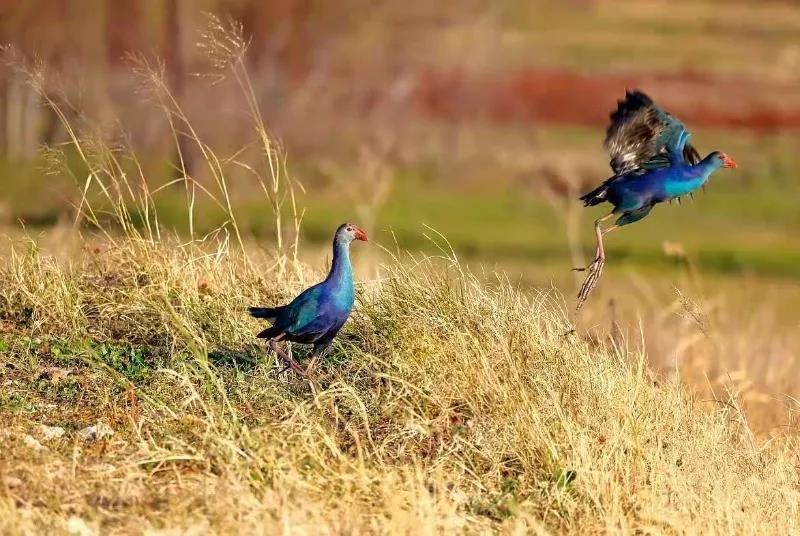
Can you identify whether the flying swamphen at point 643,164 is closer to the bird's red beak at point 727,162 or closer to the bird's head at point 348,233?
the bird's red beak at point 727,162

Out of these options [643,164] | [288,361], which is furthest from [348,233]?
[643,164]

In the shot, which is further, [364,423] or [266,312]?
[266,312]

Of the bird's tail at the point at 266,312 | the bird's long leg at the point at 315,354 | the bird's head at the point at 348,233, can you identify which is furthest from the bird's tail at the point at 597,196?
the bird's tail at the point at 266,312

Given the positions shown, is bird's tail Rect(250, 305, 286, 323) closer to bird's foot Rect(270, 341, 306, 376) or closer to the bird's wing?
bird's foot Rect(270, 341, 306, 376)

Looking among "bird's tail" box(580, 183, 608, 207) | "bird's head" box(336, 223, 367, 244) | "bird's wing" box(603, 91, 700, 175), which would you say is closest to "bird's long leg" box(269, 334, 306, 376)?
"bird's head" box(336, 223, 367, 244)

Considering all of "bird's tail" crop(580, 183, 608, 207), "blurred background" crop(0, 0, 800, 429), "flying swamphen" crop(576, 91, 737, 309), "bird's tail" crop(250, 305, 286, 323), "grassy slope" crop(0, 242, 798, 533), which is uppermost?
"flying swamphen" crop(576, 91, 737, 309)

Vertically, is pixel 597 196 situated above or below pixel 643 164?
below

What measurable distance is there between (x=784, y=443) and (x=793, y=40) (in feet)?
123

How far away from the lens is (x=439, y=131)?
31297 mm

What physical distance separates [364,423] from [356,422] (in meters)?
0.19

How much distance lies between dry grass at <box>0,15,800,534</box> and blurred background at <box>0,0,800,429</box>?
581cm

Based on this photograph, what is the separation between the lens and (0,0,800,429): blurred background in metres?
20.0

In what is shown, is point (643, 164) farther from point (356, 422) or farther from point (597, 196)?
point (356, 422)

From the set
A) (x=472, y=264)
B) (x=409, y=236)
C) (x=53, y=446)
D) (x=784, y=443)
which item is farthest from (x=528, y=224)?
(x=53, y=446)
